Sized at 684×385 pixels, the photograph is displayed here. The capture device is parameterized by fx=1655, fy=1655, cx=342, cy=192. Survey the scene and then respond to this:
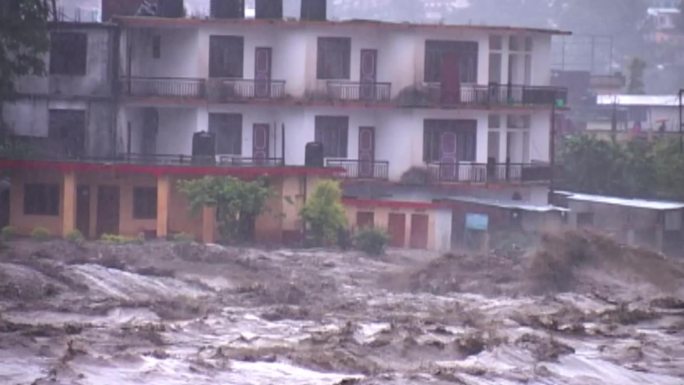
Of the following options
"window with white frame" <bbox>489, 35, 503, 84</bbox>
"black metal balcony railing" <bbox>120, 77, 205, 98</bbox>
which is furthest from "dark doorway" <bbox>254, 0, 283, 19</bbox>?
"window with white frame" <bbox>489, 35, 503, 84</bbox>

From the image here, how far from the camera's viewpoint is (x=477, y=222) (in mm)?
52719

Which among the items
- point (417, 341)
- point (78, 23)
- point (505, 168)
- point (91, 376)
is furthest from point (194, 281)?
point (505, 168)

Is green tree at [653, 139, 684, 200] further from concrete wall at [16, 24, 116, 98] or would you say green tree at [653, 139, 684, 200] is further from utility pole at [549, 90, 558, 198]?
concrete wall at [16, 24, 116, 98]

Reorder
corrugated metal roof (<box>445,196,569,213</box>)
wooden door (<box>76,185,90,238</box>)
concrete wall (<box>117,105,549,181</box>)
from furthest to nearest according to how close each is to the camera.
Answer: concrete wall (<box>117,105,549,181</box>) < corrugated metal roof (<box>445,196,569,213</box>) < wooden door (<box>76,185,90,238</box>)

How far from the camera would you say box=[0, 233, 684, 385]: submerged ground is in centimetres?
2862

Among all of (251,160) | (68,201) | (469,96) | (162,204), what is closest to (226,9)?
(251,160)

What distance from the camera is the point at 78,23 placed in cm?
5388

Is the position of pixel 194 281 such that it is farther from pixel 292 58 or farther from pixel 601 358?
pixel 292 58

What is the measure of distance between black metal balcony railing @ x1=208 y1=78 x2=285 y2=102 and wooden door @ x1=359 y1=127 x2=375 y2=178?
3255 mm

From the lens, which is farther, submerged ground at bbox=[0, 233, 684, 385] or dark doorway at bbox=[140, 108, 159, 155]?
dark doorway at bbox=[140, 108, 159, 155]

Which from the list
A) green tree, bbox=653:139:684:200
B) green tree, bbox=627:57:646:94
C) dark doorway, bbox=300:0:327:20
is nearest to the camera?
dark doorway, bbox=300:0:327:20

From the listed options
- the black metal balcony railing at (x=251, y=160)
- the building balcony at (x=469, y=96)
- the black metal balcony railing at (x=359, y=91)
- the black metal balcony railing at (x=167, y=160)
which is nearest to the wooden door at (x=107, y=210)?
the black metal balcony railing at (x=167, y=160)

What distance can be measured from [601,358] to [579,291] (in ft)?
31.8

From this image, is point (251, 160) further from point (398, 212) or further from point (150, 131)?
point (398, 212)
